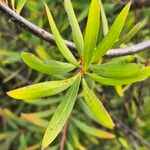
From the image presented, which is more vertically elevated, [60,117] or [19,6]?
[19,6]

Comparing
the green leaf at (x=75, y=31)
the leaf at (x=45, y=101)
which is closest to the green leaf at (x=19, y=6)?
the green leaf at (x=75, y=31)

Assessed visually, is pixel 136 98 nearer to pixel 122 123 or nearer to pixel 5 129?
pixel 122 123

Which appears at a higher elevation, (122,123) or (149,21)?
(149,21)

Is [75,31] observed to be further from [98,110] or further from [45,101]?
[45,101]

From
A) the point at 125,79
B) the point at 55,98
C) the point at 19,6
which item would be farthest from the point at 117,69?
the point at 55,98

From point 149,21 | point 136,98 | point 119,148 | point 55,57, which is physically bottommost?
point 119,148

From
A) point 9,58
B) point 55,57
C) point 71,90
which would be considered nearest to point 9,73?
Answer: point 9,58

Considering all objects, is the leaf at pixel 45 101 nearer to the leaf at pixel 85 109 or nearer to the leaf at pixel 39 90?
the leaf at pixel 85 109
